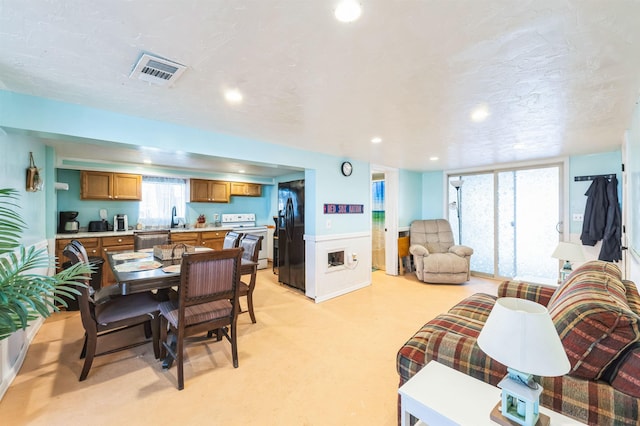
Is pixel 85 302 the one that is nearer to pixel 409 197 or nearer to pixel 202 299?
pixel 202 299

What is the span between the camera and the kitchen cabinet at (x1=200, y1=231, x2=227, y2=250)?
513cm

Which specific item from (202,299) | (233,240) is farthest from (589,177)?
(202,299)

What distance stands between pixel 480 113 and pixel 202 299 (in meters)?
2.75

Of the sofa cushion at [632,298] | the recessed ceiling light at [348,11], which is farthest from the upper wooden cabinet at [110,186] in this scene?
the sofa cushion at [632,298]

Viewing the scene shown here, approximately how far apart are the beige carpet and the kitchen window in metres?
2.21

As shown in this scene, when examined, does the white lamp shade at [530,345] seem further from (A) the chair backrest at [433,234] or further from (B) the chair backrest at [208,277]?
(A) the chair backrest at [433,234]

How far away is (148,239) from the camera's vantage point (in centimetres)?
365

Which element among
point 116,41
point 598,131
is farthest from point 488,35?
point 598,131

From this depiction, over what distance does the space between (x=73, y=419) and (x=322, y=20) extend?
267cm

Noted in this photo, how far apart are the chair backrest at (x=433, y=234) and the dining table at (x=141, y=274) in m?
3.55

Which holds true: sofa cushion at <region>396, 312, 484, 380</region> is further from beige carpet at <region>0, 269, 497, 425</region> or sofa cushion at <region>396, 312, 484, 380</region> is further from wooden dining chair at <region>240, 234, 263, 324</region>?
wooden dining chair at <region>240, 234, 263, 324</region>

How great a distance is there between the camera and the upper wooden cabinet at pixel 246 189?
230 inches

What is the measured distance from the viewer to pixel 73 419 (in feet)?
5.37

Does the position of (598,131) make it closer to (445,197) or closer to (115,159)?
(445,197)
